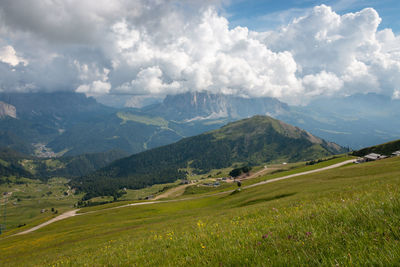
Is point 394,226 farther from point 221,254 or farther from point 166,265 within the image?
point 166,265

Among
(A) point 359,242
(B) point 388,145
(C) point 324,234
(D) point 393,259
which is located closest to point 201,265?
(C) point 324,234

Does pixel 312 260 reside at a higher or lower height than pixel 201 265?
higher

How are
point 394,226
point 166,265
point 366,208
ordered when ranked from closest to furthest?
point 394,226, point 366,208, point 166,265

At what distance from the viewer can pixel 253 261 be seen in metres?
4.27

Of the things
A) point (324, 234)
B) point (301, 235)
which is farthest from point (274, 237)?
point (324, 234)

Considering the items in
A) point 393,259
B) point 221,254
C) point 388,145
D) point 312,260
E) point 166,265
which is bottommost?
point 388,145

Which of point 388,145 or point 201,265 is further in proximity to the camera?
point 388,145

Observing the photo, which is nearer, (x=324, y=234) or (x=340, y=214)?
(x=324, y=234)

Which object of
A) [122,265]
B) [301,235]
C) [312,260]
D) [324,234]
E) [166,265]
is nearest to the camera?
[312,260]

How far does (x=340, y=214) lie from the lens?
18.1 ft

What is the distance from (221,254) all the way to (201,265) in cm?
53

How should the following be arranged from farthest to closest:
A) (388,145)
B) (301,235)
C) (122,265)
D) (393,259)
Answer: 1. (388,145)
2. (122,265)
3. (301,235)
4. (393,259)

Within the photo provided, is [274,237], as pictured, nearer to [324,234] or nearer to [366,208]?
[324,234]

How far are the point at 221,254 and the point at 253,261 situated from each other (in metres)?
1.06
